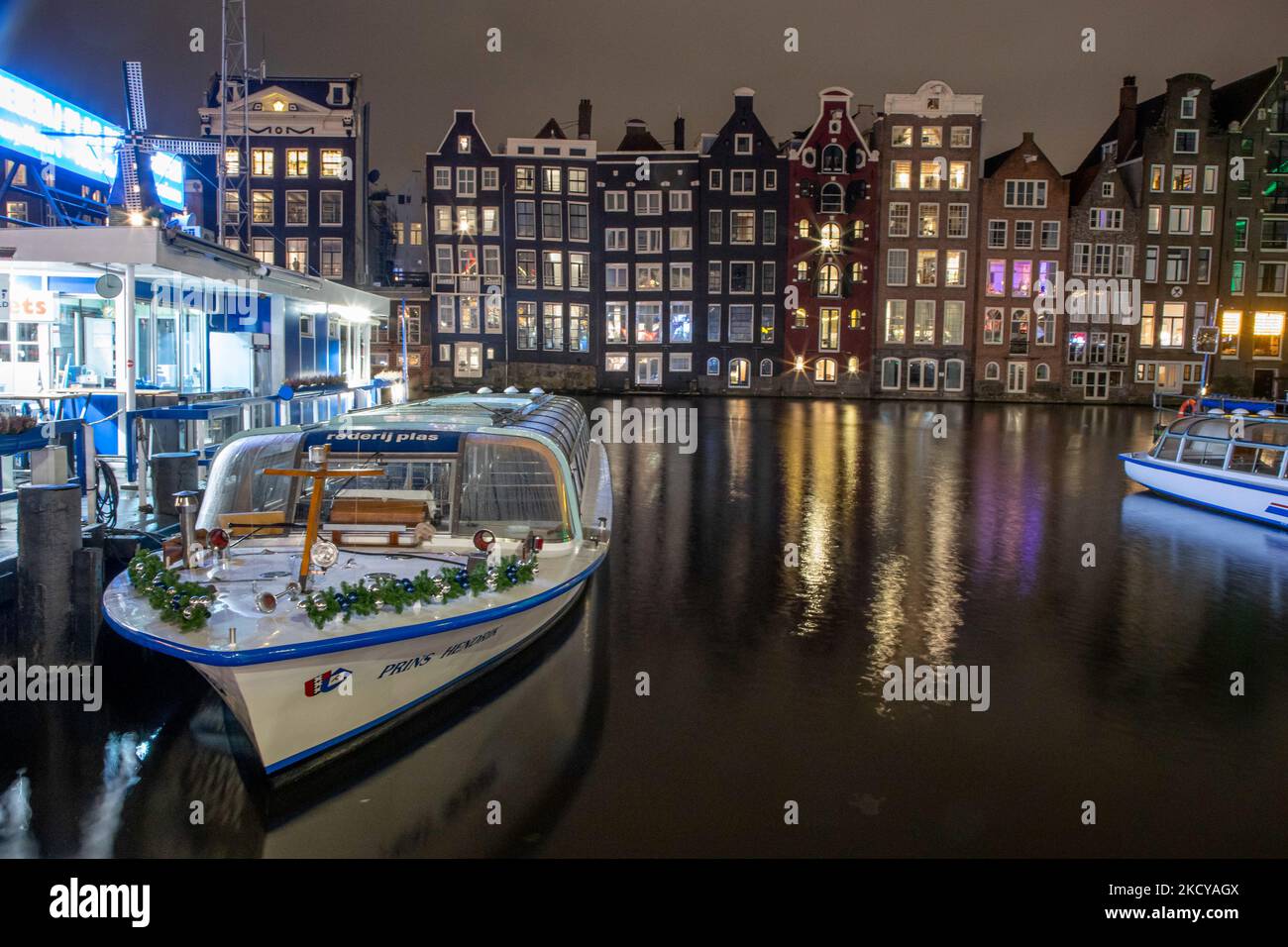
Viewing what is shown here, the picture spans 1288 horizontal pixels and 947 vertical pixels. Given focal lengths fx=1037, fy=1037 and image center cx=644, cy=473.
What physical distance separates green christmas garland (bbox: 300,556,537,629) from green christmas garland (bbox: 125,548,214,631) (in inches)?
32.2

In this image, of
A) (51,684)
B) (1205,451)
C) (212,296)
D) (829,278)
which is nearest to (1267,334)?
(829,278)

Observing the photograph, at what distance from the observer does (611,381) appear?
67938mm

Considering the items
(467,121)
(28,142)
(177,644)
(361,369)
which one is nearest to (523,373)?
(467,121)

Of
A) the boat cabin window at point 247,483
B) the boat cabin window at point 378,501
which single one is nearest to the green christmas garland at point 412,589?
the boat cabin window at point 378,501

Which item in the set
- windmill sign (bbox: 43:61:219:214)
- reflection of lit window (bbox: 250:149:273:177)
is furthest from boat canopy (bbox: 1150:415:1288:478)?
reflection of lit window (bbox: 250:149:273:177)

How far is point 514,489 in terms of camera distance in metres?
12.2

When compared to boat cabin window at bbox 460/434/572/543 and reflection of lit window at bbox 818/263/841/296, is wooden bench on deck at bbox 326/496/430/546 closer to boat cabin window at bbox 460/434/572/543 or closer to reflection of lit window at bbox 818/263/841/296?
boat cabin window at bbox 460/434/572/543

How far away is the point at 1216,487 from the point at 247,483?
2042cm

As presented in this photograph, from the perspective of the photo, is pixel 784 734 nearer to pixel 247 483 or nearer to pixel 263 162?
pixel 247 483

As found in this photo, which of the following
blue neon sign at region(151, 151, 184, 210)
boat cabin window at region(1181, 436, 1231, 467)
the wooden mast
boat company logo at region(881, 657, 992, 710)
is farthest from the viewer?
blue neon sign at region(151, 151, 184, 210)

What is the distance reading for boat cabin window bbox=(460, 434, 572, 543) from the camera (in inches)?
464

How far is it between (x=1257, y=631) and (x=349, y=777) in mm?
11923
